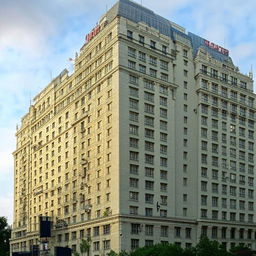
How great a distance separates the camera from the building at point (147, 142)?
9369 centimetres

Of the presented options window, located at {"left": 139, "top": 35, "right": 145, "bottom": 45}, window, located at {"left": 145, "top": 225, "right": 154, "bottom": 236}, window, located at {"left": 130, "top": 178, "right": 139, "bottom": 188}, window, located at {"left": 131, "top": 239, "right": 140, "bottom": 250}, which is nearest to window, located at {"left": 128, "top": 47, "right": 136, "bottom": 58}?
window, located at {"left": 139, "top": 35, "right": 145, "bottom": 45}

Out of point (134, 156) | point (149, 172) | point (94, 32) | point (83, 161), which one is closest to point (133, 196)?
point (149, 172)

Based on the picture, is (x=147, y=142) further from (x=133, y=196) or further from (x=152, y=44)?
(x=152, y=44)

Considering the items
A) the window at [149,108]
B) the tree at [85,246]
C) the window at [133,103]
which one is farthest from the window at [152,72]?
the tree at [85,246]

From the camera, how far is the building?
93688mm

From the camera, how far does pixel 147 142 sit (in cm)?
9644

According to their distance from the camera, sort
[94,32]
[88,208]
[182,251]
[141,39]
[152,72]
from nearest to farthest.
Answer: [182,251]
[88,208]
[141,39]
[152,72]
[94,32]

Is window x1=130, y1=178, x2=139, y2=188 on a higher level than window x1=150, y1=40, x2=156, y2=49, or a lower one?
lower

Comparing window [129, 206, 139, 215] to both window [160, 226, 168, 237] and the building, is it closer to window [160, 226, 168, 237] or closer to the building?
the building

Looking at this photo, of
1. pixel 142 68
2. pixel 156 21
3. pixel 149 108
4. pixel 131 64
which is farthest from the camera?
pixel 156 21

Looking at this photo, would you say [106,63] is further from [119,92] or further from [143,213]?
[143,213]

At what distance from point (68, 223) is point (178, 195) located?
25646 mm

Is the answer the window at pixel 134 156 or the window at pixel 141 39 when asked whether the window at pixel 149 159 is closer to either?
the window at pixel 134 156

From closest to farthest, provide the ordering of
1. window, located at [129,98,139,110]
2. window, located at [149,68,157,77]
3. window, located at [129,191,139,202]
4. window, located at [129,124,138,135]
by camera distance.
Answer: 1. window, located at [129,191,139,202]
2. window, located at [129,124,138,135]
3. window, located at [129,98,139,110]
4. window, located at [149,68,157,77]
